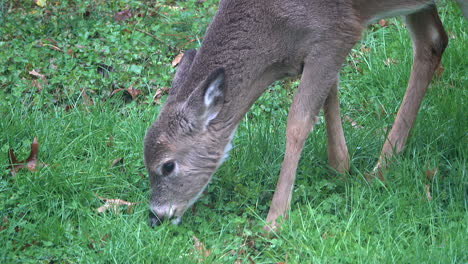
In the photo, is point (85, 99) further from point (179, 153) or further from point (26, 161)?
point (179, 153)

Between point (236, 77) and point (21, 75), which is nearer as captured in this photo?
point (236, 77)

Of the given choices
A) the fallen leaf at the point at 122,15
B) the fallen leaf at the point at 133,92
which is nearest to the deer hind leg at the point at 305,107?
the fallen leaf at the point at 133,92

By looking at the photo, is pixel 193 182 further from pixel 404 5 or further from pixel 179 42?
pixel 179 42

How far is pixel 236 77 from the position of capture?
5.07 m

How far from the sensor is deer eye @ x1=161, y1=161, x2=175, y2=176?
5.09m

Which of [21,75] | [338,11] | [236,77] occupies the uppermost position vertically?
[338,11]

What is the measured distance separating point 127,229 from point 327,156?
170 centimetres

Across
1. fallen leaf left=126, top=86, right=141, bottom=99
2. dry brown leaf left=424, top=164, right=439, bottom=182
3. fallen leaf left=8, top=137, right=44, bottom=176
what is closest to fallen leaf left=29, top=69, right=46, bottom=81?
fallen leaf left=126, top=86, right=141, bottom=99

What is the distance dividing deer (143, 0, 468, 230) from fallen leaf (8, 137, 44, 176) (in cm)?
105

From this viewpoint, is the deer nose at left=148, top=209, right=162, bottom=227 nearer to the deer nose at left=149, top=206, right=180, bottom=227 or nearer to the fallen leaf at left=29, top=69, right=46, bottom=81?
the deer nose at left=149, top=206, right=180, bottom=227

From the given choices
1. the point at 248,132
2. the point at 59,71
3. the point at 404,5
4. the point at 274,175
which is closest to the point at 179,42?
the point at 59,71

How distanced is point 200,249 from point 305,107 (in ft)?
4.03

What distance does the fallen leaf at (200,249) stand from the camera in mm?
4487

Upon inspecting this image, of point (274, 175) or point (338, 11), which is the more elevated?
point (338, 11)
